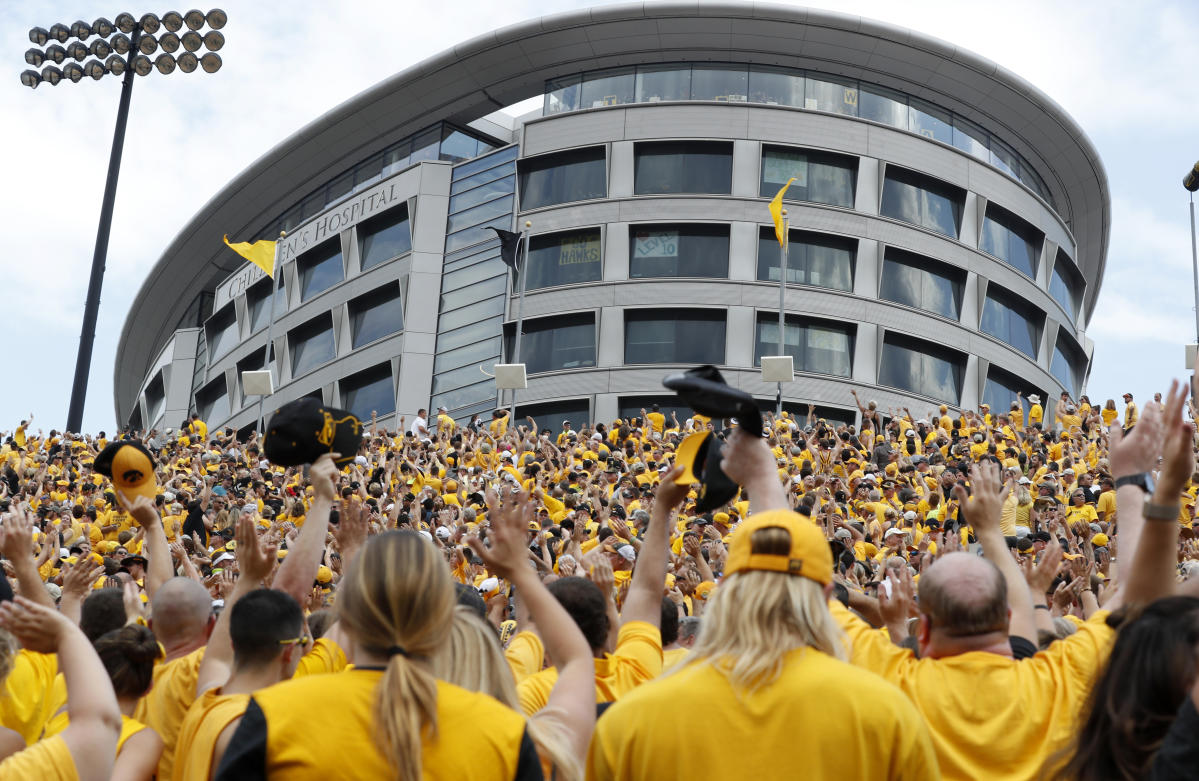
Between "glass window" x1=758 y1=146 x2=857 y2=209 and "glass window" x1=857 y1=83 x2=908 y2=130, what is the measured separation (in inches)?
85.4

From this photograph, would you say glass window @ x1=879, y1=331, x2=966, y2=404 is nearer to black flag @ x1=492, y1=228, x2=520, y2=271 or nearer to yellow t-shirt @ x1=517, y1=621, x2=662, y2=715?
black flag @ x1=492, y1=228, x2=520, y2=271

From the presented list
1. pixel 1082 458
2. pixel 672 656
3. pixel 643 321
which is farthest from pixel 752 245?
pixel 672 656

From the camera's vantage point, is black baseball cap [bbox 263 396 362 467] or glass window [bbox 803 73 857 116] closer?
black baseball cap [bbox 263 396 362 467]

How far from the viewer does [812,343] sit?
39.5 metres

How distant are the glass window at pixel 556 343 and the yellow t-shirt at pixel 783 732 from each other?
36510mm

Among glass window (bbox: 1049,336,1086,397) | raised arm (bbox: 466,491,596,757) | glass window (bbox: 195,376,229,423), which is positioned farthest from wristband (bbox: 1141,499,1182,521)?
glass window (bbox: 195,376,229,423)

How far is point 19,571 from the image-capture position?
184 inches

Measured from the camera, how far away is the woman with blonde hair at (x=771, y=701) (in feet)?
8.95

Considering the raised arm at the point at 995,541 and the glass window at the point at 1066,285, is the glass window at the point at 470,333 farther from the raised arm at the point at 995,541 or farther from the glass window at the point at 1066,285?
the raised arm at the point at 995,541

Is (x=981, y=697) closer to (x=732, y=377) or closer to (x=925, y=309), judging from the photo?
(x=732, y=377)

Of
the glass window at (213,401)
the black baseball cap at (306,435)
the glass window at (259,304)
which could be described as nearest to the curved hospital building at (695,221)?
the glass window at (259,304)

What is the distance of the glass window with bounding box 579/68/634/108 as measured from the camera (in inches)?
1657

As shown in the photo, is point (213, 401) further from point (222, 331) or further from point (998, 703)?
point (998, 703)

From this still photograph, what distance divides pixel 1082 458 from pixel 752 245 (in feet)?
73.5
